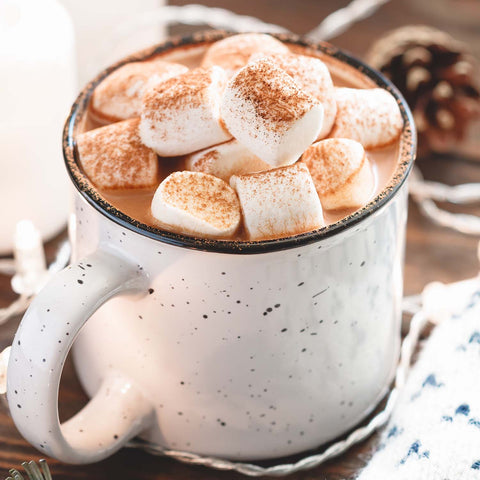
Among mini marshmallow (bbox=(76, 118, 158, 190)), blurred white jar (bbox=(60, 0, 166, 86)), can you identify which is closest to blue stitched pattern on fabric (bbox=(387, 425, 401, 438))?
mini marshmallow (bbox=(76, 118, 158, 190))

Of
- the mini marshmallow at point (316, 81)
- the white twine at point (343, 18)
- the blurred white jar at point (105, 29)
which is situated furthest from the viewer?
the white twine at point (343, 18)

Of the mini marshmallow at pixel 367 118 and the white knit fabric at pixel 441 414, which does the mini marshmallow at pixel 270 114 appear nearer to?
the mini marshmallow at pixel 367 118

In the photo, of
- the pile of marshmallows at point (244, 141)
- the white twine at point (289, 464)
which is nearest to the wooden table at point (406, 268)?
the white twine at point (289, 464)

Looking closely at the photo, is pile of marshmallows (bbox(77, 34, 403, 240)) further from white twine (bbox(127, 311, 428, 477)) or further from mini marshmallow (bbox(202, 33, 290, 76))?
white twine (bbox(127, 311, 428, 477))

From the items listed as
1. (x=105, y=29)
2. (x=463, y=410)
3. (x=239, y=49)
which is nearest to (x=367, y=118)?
(x=239, y=49)

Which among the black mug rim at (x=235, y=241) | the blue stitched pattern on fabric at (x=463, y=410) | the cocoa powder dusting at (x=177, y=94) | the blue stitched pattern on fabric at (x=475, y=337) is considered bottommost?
the blue stitched pattern on fabric at (x=463, y=410)

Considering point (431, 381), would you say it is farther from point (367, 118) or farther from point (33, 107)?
point (33, 107)
